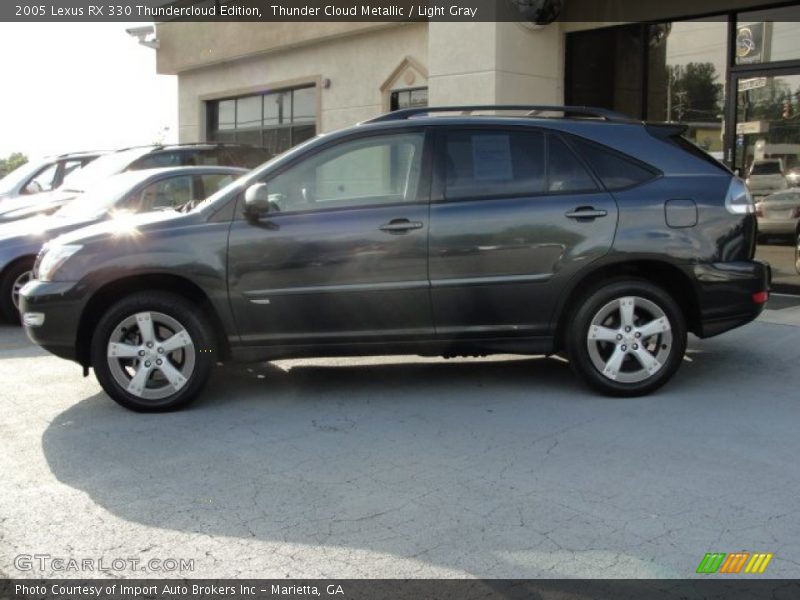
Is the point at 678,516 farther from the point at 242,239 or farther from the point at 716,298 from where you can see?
the point at 242,239

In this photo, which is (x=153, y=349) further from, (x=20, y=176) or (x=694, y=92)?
(x=20, y=176)

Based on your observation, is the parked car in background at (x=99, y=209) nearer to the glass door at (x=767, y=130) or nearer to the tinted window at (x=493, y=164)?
the tinted window at (x=493, y=164)

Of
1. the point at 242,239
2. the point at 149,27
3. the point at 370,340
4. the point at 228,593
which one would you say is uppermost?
the point at 149,27

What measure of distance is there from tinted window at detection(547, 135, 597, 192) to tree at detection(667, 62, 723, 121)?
5589 mm

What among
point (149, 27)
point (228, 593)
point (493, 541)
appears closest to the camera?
point (228, 593)

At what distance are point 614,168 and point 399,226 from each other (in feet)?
4.86

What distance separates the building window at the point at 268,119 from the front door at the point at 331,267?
1064 cm

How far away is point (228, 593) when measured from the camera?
309 cm

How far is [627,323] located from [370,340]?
1.67m

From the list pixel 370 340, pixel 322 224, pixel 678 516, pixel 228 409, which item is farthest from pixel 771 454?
pixel 228 409

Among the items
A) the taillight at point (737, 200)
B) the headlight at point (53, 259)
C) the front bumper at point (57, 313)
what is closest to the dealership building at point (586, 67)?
the taillight at point (737, 200)

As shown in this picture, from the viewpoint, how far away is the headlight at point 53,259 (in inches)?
209

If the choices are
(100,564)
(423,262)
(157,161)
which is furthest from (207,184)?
(100,564)

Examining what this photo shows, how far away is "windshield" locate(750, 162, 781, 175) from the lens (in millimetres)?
9445
